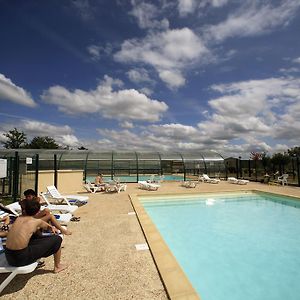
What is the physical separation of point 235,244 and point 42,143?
146 feet

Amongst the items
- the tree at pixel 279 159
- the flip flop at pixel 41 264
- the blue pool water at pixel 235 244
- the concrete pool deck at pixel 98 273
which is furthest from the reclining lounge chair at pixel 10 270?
the tree at pixel 279 159

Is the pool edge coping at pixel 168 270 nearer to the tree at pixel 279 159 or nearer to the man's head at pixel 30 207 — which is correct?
the man's head at pixel 30 207

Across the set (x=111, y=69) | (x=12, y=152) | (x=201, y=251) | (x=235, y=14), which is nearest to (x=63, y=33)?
(x=111, y=69)

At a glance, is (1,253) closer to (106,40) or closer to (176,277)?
(176,277)

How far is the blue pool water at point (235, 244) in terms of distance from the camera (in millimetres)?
4179

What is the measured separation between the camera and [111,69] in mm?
12055

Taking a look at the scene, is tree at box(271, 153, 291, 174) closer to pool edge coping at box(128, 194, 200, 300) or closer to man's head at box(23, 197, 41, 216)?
pool edge coping at box(128, 194, 200, 300)

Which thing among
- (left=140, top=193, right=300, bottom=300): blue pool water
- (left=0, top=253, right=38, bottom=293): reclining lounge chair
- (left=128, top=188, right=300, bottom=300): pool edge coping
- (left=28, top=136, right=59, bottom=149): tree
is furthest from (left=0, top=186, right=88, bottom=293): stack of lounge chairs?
(left=28, top=136, right=59, bottom=149): tree

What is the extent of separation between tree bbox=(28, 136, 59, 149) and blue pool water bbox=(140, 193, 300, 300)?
127 feet

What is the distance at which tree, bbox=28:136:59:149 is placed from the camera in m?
43.8

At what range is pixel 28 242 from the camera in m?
2.87

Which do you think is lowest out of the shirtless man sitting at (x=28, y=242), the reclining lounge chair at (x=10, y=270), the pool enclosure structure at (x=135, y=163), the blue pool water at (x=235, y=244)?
the blue pool water at (x=235, y=244)

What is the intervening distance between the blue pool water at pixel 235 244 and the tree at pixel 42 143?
3883 cm

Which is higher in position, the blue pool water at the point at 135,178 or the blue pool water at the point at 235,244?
the blue pool water at the point at 135,178
